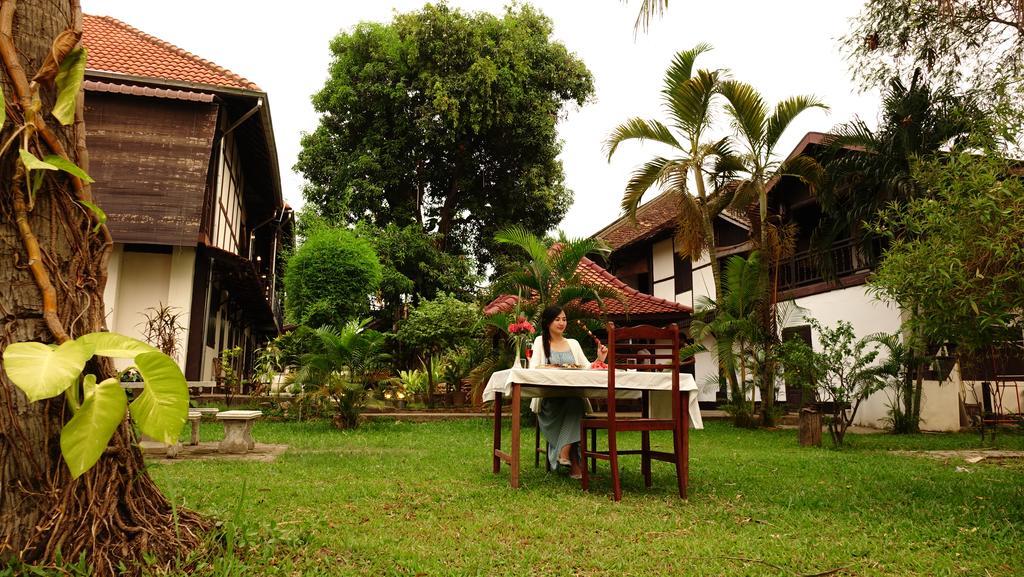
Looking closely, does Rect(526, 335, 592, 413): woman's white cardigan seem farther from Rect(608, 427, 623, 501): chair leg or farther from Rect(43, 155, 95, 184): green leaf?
Rect(43, 155, 95, 184): green leaf

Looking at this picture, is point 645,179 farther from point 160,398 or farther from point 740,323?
point 160,398

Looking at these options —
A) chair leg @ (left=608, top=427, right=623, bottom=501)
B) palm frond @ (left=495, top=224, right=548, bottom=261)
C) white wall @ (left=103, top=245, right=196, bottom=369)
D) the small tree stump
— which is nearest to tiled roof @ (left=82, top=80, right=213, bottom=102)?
white wall @ (left=103, top=245, right=196, bottom=369)

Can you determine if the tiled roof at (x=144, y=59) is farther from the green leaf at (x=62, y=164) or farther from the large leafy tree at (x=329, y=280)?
the green leaf at (x=62, y=164)

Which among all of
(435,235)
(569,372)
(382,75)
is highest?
(382,75)

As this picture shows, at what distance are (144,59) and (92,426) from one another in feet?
47.2

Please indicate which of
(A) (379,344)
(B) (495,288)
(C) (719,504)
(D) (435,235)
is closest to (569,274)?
(B) (495,288)

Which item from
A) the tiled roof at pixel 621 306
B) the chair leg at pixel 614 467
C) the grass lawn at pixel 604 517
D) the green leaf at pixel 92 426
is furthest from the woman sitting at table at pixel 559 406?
the tiled roof at pixel 621 306

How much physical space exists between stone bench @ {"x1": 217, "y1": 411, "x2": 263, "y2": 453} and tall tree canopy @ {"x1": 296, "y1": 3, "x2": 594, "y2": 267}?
1739cm

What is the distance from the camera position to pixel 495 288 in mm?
12469

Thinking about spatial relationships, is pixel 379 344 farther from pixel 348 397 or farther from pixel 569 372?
pixel 569 372

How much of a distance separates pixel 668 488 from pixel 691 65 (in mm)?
10184

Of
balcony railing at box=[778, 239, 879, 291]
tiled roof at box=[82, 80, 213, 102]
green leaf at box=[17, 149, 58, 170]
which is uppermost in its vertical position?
tiled roof at box=[82, 80, 213, 102]

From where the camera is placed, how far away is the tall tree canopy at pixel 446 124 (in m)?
23.8

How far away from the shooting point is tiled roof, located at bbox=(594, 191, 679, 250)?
2075 cm
